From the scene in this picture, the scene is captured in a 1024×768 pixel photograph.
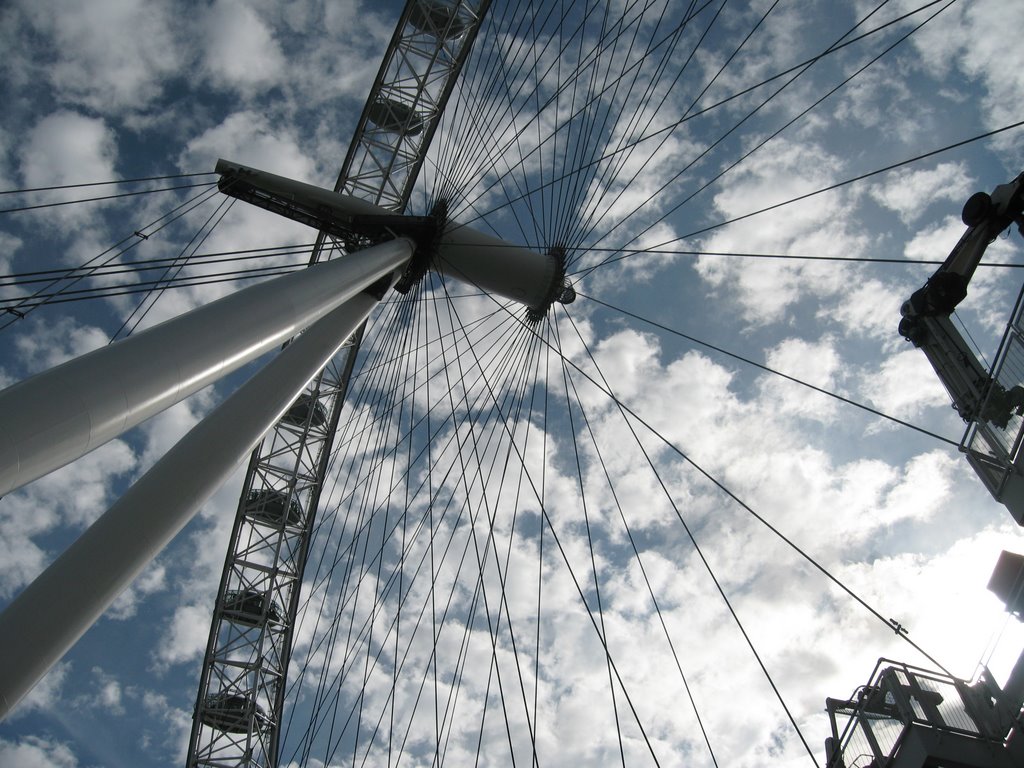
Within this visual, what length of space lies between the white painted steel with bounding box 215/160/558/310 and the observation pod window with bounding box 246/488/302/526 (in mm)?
10530

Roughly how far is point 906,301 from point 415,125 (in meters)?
14.9

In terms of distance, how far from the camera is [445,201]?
15141mm

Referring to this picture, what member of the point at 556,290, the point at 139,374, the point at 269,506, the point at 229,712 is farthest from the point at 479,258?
the point at 229,712

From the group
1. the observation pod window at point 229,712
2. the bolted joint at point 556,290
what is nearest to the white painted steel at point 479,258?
the bolted joint at point 556,290

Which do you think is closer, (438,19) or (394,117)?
(438,19)

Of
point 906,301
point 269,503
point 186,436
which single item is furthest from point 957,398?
point 269,503

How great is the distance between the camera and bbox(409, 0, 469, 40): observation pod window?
19172mm

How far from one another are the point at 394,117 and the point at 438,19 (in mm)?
2875

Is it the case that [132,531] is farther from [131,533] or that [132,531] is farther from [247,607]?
[247,607]

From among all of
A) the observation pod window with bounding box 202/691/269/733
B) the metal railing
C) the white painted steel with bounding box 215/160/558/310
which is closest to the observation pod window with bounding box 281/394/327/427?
the observation pod window with bounding box 202/691/269/733

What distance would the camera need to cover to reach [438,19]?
63.4 ft

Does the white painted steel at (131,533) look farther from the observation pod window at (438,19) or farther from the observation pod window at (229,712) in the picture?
the observation pod window at (229,712)

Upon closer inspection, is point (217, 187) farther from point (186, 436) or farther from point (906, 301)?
point (906, 301)

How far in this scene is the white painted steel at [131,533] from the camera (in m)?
5.92
